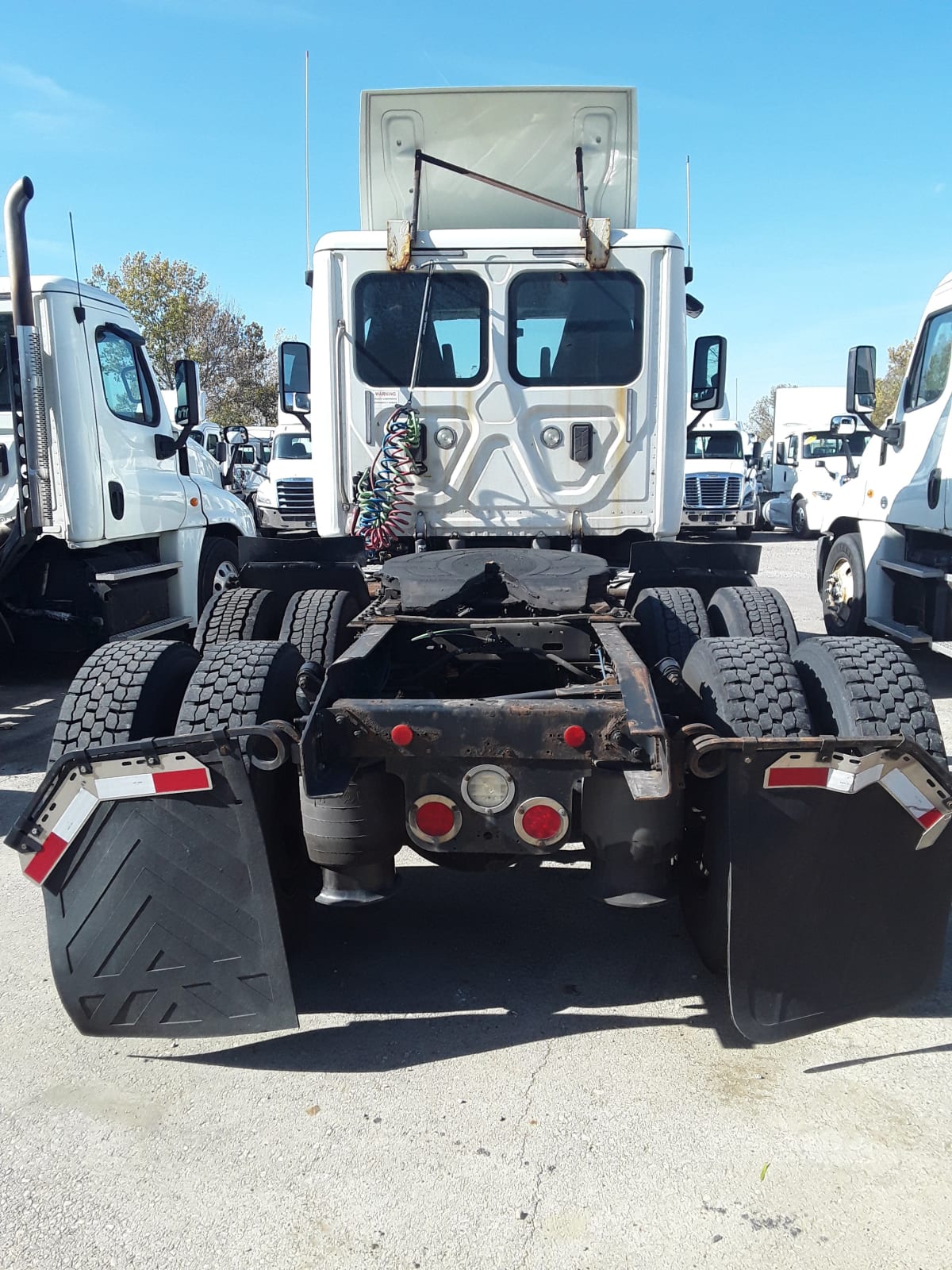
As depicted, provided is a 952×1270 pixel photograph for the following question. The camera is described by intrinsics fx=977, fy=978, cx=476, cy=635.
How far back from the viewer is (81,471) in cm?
681

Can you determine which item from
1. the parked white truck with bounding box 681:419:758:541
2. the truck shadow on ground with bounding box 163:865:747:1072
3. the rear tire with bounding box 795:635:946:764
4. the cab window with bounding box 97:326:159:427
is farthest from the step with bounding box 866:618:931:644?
the parked white truck with bounding box 681:419:758:541

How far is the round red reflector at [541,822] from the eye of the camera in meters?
2.70

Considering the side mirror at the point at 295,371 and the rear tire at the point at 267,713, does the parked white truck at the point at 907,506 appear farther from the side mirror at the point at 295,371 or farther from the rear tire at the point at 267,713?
the rear tire at the point at 267,713

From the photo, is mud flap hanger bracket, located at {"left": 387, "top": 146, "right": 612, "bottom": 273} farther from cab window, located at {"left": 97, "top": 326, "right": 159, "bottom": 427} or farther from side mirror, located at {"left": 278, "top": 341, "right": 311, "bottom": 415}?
cab window, located at {"left": 97, "top": 326, "right": 159, "bottom": 427}

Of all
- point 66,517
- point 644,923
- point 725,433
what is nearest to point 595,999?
point 644,923

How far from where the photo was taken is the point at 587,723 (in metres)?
2.63

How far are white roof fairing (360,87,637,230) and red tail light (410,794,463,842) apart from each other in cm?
423

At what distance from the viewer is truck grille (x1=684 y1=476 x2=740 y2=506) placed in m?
20.0

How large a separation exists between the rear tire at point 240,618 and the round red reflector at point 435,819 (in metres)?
2.19

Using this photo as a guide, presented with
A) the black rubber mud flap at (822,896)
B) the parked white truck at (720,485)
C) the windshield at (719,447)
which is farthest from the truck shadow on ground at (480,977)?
the windshield at (719,447)

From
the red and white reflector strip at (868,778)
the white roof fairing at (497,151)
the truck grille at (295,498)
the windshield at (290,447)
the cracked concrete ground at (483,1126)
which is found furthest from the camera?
the windshield at (290,447)

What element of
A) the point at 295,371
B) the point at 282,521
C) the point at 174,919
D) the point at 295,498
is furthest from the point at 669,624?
the point at 282,521

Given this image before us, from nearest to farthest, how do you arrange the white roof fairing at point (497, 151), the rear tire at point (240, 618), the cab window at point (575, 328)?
the rear tire at point (240, 618) < the cab window at point (575, 328) < the white roof fairing at point (497, 151)

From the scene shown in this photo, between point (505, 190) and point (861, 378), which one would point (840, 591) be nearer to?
point (861, 378)
